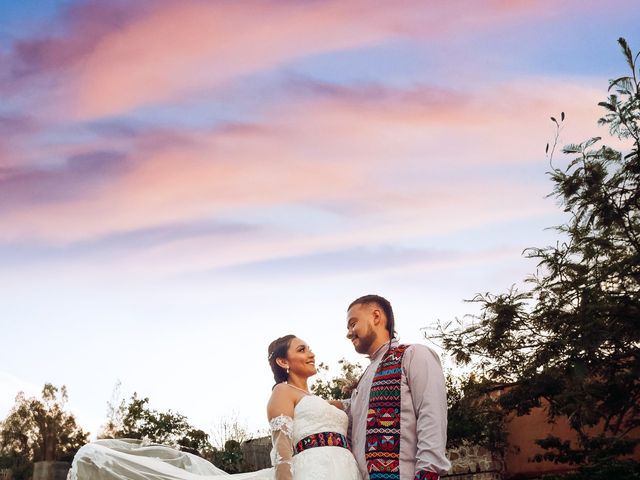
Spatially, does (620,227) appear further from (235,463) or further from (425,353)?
(235,463)

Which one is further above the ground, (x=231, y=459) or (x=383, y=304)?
(x=383, y=304)

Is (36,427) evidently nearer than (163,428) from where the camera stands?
No

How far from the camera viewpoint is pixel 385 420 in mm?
3152

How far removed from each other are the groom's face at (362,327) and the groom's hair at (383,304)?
27mm

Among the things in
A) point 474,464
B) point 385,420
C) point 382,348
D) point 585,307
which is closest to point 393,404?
point 385,420

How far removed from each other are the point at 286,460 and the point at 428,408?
81cm

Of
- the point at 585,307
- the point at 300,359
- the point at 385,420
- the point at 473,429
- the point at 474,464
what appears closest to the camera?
the point at 385,420

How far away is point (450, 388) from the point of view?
1633 cm

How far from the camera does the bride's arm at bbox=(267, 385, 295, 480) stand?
342 cm

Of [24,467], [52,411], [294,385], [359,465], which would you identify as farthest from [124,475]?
[52,411]

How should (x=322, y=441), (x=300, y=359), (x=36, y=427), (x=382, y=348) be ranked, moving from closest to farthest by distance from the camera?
(x=382, y=348), (x=322, y=441), (x=300, y=359), (x=36, y=427)

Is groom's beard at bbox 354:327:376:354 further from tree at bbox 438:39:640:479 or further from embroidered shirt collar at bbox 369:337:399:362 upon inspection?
tree at bbox 438:39:640:479

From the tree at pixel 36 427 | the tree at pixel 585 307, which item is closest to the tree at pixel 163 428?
the tree at pixel 585 307

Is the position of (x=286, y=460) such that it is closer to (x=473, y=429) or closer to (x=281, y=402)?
(x=281, y=402)
